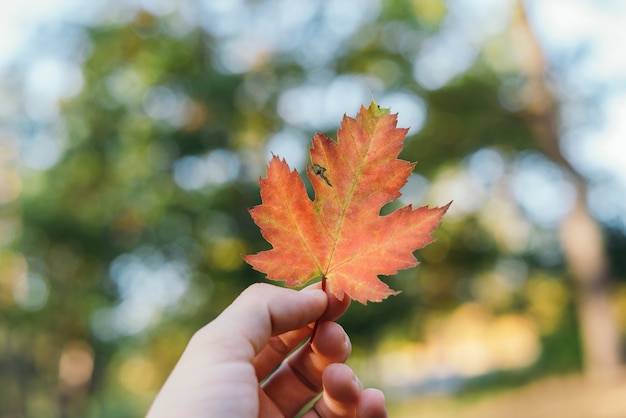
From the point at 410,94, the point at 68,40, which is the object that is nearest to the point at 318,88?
the point at 410,94

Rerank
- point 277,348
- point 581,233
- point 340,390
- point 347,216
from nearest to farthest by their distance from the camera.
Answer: point 347,216
point 340,390
point 277,348
point 581,233

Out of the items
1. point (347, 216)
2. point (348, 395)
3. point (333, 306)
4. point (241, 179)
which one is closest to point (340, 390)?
point (348, 395)

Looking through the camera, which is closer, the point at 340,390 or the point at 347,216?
the point at 347,216

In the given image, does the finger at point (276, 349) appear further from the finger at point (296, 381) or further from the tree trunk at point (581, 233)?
the tree trunk at point (581, 233)

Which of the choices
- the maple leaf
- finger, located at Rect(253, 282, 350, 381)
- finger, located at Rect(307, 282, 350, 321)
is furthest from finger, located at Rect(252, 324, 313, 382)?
the maple leaf

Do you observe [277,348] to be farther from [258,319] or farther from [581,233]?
[581,233]

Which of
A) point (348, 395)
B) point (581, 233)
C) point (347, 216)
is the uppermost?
point (581, 233)
